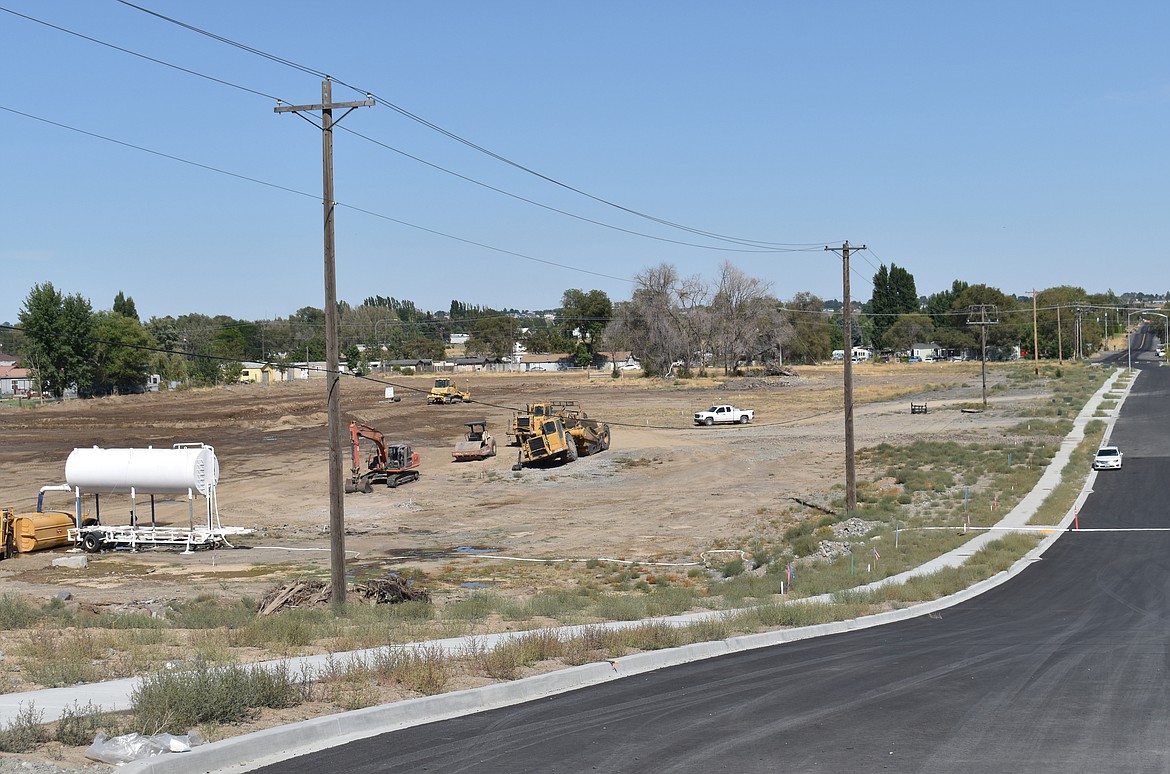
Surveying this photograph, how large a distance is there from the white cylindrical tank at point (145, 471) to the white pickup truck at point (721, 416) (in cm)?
5055

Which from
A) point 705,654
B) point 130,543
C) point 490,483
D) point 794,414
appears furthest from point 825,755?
point 794,414

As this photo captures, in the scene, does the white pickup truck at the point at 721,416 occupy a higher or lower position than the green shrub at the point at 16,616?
lower

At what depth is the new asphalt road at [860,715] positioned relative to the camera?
9461 millimetres

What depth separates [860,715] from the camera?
11.5 meters

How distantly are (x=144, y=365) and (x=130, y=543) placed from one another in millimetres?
119428

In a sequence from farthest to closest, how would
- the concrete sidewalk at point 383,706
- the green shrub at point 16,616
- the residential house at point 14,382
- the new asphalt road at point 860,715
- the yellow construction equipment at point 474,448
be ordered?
the residential house at point 14,382, the yellow construction equipment at point 474,448, the green shrub at point 16,616, the new asphalt road at point 860,715, the concrete sidewalk at point 383,706

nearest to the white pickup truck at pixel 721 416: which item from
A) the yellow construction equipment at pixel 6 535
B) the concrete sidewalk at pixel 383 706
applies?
the yellow construction equipment at pixel 6 535

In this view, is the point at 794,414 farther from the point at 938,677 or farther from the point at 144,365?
the point at 144,365

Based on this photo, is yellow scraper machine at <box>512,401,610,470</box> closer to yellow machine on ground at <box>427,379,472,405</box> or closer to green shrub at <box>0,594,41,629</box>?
green shrub at <box>0,594,41,629</box>

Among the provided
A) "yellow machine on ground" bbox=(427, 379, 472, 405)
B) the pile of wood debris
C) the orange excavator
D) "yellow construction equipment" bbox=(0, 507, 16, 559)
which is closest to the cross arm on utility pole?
the pile of wood debris

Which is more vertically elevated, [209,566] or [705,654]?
[705,654]

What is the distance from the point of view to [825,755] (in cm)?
972

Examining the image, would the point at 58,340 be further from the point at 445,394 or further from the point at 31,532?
the point at 31,532

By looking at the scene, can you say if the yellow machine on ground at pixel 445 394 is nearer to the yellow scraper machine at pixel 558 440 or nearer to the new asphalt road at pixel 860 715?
the yellow scraper machine at pixel 558 440
